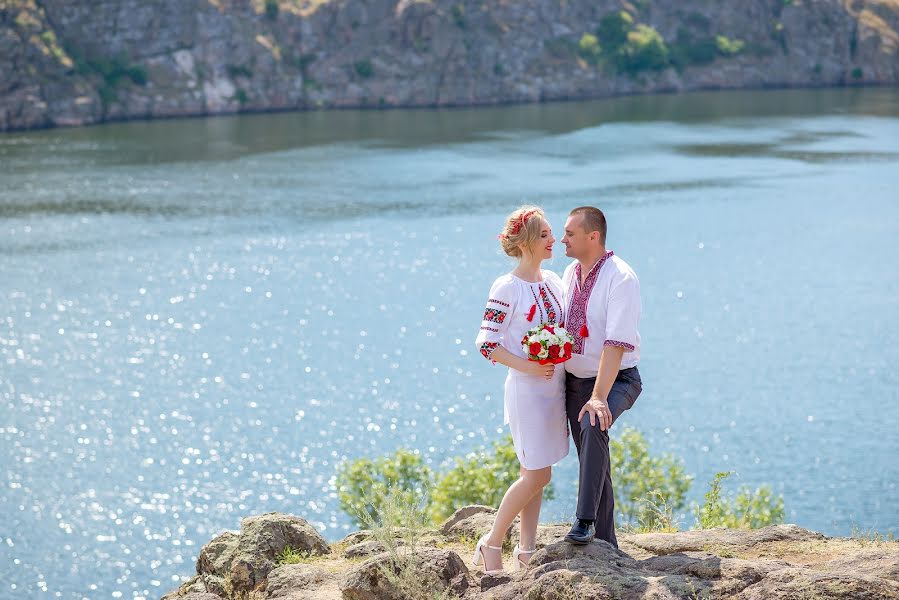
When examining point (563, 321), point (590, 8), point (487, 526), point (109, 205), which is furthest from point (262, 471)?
point (590, 8)

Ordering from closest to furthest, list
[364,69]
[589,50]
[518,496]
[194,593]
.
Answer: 1. [518,496]
2. [194,593]
3. [364,69]
4. [589,50]

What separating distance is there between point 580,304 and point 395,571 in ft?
9.28

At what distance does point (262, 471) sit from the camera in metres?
31.9

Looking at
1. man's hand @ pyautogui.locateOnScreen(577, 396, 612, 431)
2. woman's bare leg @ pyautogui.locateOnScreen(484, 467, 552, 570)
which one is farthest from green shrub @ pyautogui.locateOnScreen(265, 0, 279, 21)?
man's hand @ pyautogui.locateOnScreen(577, 396, 612, 431)

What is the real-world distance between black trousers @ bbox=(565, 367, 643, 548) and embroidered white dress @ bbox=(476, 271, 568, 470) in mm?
160

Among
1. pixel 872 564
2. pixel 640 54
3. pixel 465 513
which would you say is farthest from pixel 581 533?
pixel 640 54

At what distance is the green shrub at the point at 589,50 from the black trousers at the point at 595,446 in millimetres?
129419

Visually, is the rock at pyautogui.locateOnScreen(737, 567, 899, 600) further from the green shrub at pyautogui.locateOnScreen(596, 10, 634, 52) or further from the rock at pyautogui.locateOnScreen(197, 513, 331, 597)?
the green shrub at pyautogui.locateOnScreen(596, 10, 634, 52)

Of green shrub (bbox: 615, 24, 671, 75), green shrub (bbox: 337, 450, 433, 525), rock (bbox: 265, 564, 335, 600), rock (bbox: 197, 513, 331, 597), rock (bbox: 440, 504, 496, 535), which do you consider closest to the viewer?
rock (bbox: 265, 564, 335, 600)

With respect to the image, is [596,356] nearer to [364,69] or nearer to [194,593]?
→ [194,593]

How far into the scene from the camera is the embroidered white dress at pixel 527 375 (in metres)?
9.87

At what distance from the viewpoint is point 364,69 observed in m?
124

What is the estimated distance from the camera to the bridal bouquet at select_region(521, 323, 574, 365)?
944 cm

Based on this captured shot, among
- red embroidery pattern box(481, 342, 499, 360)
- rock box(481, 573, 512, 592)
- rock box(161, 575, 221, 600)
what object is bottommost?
rock box(161, 575, 221, 600)
